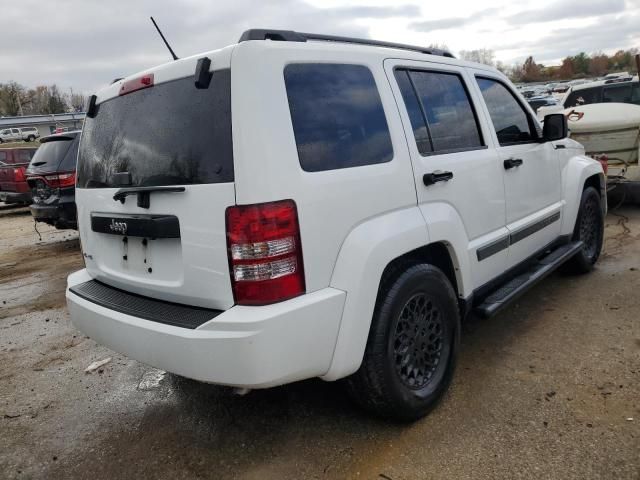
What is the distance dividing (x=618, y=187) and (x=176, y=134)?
720 cm

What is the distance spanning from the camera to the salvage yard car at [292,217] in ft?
6.91

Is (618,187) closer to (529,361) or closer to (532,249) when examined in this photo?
(532,249)

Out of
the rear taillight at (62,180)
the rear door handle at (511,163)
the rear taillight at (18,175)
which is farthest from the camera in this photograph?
the rear taillight at (18,175)

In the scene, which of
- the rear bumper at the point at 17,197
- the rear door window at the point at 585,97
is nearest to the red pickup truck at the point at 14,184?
the rear bumper at the point at 17,197

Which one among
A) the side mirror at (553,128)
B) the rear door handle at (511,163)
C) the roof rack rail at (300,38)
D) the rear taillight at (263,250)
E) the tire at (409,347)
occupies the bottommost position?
the tire at (409,347)

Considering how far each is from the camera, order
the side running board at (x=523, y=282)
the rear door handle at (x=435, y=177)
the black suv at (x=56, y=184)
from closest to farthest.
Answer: the rear door handle at (x=435, y=177)
the side running board at (x=523, y=282)
the black suv at (x=56, y=184)

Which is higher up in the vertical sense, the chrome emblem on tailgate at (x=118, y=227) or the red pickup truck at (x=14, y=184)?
the red pickup truck at (x=14, y=184)

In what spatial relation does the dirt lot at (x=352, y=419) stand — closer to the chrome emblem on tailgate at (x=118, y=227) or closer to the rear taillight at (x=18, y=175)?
the chrome emblem on tailgate at (x=118, y=227)

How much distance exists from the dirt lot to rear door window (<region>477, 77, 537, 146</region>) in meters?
1.46

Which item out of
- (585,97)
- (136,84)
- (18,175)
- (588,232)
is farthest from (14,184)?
(585,97)

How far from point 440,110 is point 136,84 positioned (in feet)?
5.76

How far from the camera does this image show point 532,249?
397 cm

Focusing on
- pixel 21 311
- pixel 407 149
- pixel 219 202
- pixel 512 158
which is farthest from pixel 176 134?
pixel 21 311

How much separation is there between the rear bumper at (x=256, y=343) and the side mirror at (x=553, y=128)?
8.76ft
